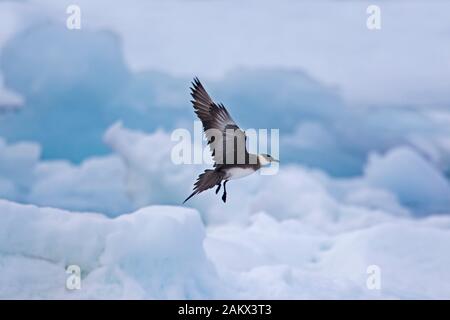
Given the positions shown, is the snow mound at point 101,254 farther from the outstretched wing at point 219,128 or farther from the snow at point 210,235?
the outstretched wing at point 219,128

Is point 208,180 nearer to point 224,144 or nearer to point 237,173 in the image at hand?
point 237,173

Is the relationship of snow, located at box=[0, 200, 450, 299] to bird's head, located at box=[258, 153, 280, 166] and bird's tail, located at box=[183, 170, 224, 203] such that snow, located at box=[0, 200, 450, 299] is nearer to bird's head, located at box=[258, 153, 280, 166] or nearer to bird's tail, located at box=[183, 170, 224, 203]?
bird's tail, located at box=[183, 170, 224, 203]

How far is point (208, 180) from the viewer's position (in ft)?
15.7

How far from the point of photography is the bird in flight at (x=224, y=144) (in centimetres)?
488

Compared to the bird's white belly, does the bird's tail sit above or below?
below

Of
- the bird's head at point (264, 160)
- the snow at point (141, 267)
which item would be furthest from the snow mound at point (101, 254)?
the bird's head at point (264, 160)

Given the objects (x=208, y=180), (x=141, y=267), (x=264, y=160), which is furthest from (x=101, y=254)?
(x=264, y=160)

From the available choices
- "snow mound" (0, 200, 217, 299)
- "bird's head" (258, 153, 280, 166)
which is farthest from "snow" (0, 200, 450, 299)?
"bird's head" (258, 153, 280, 166)

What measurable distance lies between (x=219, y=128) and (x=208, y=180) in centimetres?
42

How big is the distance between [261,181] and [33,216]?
6019 mm

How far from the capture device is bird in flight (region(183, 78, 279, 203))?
16.0 ft

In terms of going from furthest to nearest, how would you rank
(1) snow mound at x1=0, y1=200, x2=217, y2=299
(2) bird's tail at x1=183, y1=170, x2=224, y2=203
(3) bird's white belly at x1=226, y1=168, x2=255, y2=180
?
(1) snow mound at x1=0, y1=200, x2=217, y2=299 < (3) bird's white belly at x1=226, y1=168, x2=255, y2=180 < (2) bird's tail at x1=183, y1=170, x2=224, y2=203
